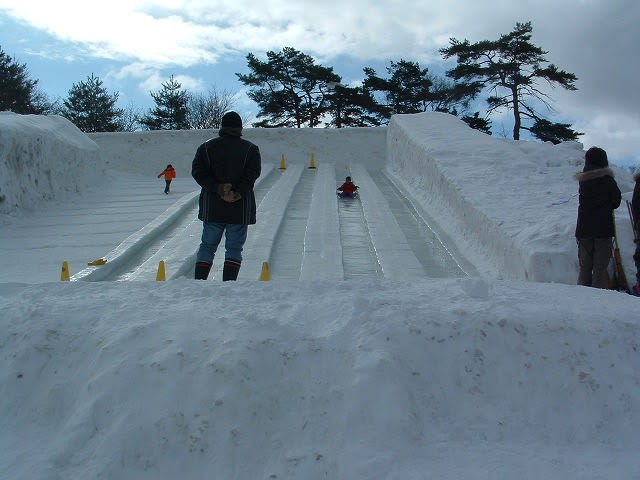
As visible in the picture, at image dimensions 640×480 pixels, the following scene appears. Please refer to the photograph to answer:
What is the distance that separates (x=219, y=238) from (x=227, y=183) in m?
0.38

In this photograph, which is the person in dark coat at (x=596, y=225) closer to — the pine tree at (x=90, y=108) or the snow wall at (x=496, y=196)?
the snow wall at (x=496, y=196)

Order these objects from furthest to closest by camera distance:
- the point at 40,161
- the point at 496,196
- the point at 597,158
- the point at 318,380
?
the point at 40,161 < the point at 496,196 < the point at 597,158 < the point at 318,380

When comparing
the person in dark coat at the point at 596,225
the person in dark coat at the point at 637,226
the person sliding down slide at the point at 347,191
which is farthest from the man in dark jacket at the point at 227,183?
the person sliding down slide at the point at 347,191

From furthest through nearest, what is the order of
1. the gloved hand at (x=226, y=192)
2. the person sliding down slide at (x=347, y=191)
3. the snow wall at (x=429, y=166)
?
the person sliding down slide at (x=347, y=191) < the snow wall at (x=429, y=166) < the gloved hand at (x=226, y=192)

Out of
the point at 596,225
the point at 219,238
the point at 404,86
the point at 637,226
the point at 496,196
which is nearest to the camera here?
the point at 219,238

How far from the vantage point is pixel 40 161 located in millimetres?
8930

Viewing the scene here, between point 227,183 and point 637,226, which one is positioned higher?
point 227,183

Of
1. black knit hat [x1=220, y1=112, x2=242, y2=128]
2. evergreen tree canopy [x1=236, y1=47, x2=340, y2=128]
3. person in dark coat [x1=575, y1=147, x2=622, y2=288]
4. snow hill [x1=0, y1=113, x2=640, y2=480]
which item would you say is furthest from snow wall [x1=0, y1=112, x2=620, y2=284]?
A: evergreen tree canopy [x1=236, y1=47, x2=340, y2=128]

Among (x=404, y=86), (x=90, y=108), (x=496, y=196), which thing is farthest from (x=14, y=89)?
(x=496, y=196)

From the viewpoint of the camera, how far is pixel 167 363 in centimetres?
240

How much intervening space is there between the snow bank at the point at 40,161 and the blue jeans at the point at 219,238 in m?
5.10

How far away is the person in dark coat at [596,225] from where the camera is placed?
4.23 m

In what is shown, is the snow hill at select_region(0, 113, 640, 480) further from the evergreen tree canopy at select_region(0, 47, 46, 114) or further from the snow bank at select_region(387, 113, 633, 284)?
the evergreen tree canopy at select_region(0, 47, 46, 114)

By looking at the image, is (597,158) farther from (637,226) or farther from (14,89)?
(14,89)
